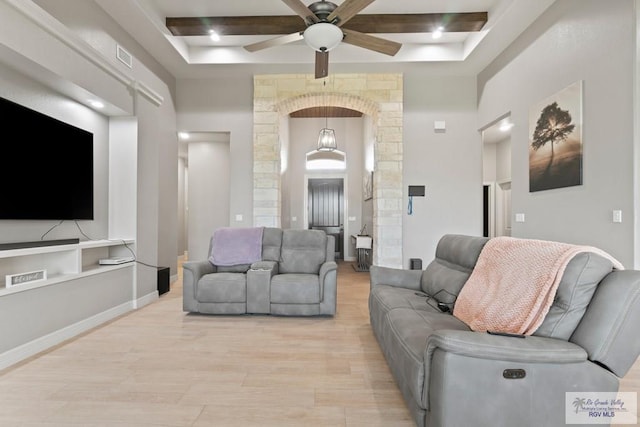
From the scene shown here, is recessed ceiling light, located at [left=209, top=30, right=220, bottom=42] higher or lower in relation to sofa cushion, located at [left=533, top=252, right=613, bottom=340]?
higher

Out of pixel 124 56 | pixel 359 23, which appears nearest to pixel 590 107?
pixel 359 23

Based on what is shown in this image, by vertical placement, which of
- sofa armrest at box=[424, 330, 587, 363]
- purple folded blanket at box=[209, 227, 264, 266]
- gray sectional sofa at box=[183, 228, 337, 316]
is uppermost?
purple folded blanket at box=[209, 227, 264, 266]

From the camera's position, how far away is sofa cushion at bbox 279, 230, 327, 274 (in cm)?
373

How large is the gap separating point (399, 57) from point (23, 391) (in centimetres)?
532

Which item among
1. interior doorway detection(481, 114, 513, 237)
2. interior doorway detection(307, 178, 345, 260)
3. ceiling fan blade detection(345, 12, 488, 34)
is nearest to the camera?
ceiling fan blade detection(345, 12, 488, 34)

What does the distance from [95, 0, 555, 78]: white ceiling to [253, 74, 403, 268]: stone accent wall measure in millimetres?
216

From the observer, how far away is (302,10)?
2764 millimetres

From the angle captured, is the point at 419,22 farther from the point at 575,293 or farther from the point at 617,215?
the point at 575,293

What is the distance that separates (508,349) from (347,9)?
109 inches

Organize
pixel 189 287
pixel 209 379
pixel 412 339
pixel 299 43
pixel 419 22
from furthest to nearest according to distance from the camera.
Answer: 1. pixel 299 43
2. pixel 419 22
3. pixel 189 287
4. pixel 209 379
5. pixel 412 339

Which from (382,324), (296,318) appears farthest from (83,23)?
(382,324)

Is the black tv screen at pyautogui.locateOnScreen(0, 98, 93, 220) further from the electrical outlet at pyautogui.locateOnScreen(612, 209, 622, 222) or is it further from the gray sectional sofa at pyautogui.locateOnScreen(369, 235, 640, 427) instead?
the electrical outlet at pyautogui.locateOnScreen(612, 209, 622, 222)

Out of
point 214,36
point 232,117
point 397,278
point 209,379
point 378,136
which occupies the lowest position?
point 209,379

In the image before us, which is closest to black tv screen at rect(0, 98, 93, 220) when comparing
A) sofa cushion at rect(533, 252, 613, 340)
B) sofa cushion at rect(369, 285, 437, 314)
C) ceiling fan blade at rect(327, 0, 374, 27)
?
ceiling fan blade at rect(327, 0, 374, 27)
